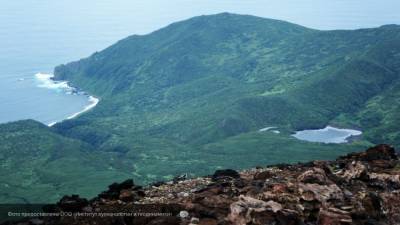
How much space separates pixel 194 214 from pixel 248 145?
552 ft

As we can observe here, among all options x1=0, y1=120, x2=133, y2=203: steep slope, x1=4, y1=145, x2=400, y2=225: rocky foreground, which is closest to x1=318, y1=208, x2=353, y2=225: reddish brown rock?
x1=4, y1=145, x2=400, y2=225: rocky foreground

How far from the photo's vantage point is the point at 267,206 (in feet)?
79.5

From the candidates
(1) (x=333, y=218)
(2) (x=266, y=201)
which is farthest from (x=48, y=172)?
Result: (1) (x=333, y=218)

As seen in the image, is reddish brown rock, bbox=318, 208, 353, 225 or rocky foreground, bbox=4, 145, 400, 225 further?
rocky foreground, bbox=4, 145, 400, 225

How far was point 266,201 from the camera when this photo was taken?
84.4 ft

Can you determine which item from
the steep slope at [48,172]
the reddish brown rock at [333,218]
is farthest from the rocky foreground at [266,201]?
the steep slope at [48,172]

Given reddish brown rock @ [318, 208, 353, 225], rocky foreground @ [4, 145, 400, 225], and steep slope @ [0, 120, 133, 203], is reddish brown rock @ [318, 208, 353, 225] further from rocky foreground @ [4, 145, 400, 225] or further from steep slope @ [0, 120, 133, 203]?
steep slope @ [0, 120, 133, 203]

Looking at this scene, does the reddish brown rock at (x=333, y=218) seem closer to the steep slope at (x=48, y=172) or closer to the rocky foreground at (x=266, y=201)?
the rocky foreground at (x=266, y=201)

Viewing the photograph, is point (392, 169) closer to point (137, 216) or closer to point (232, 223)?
point (232, 223)

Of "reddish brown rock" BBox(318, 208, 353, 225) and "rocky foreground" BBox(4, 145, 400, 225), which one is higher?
"rocky foreground" BBox(4, 145, 400, 225)

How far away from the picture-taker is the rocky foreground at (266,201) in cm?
2441

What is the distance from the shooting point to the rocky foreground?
2441cm

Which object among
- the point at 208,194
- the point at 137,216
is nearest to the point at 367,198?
the point at 208,194

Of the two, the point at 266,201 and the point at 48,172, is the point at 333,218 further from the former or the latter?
the point at 48,172
